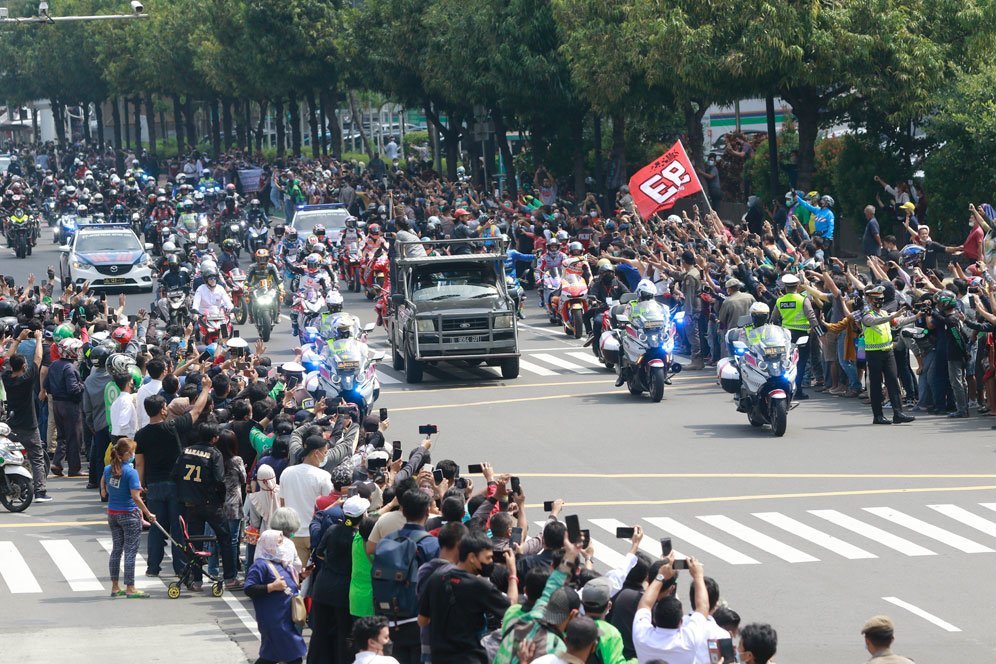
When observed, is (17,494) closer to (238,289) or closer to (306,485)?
(306,485)

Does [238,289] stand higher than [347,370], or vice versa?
[238,289]

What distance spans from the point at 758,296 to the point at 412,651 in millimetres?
15894

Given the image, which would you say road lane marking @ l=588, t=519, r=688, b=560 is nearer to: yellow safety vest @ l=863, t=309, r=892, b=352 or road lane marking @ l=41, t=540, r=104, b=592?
road lane marking @ l=41, t=540, r=104, b=592

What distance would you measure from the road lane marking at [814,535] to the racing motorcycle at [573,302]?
1524 cm

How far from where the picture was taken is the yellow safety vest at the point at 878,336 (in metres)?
23.6

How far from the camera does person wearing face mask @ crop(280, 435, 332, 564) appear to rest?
50.0 feet

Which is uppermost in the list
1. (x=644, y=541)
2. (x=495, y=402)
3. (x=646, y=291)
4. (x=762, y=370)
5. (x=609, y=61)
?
(x=609, y=61)

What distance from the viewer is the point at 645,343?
26500 millimetres

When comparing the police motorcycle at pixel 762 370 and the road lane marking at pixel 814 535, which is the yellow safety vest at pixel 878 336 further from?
the road lane marking at pixel 814 535

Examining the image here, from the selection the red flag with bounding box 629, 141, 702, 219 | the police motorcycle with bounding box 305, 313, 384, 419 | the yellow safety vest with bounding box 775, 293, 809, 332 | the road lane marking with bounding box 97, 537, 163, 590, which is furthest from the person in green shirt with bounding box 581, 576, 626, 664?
the red flag with bounding box 629, 141, 702, 219

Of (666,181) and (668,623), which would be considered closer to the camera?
(668,623)

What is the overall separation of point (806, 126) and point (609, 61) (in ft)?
18.8

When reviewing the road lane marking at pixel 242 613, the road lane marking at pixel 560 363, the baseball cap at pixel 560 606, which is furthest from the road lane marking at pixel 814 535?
the road lane marking at pixel 560 363

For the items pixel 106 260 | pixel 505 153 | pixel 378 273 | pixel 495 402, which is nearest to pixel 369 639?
pixel 495 402
